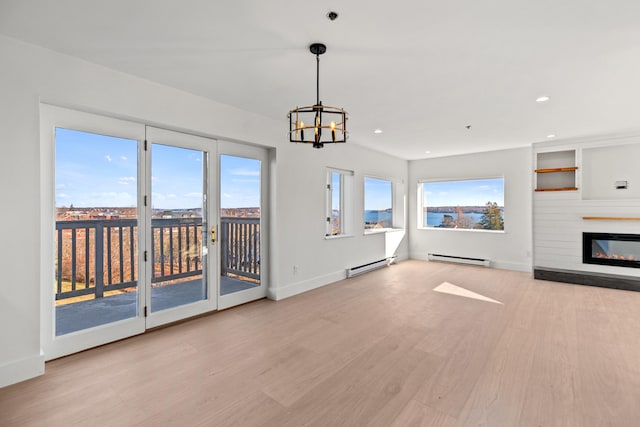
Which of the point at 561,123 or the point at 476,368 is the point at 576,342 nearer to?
the point at 476,368

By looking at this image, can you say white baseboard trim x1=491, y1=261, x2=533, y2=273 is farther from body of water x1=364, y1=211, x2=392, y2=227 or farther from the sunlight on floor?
body of water x1=364, y1=211, x2=392, y2=227

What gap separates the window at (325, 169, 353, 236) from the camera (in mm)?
A: 5555

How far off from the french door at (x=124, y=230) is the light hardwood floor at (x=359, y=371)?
29 centimetres

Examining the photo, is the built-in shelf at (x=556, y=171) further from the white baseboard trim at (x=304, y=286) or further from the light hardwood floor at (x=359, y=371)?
the white baseboard trim at (x=304, y=286)

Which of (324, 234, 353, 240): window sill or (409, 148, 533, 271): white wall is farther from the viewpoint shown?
(409, 148, 533, 271): white wall

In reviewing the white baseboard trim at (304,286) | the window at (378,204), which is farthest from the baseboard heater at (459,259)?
the white baseboard trim at (304,286)

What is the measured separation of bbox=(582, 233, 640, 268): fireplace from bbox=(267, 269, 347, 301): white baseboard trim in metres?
4.26

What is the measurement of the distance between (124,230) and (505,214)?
22.1ft

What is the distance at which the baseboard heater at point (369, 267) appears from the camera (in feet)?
18.7

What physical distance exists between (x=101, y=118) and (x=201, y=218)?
1.41 metres

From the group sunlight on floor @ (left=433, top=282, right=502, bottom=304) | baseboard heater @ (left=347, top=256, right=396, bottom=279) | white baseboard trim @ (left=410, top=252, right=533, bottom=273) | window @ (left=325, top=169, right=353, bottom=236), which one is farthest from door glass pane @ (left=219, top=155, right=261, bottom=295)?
white baseboard trim @ (left=410, top=252, right=533, bottom=273)

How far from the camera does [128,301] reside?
10.3ft

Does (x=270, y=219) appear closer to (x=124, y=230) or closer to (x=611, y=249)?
(x=124, y=230)

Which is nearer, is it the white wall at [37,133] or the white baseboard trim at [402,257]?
the white wall at [37,133]
